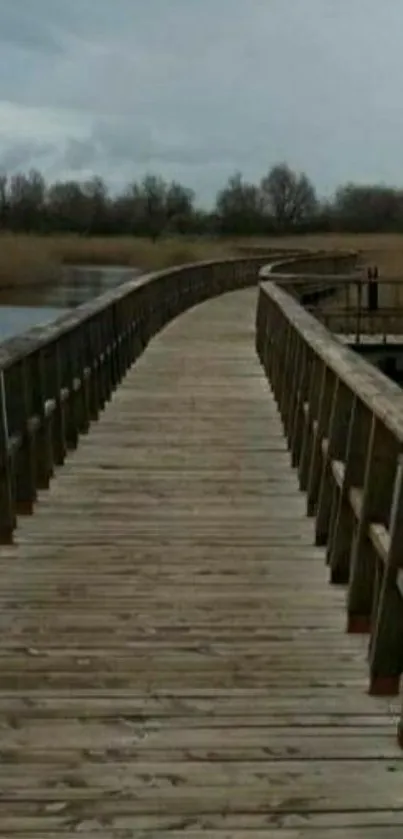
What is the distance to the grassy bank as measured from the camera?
39344mm

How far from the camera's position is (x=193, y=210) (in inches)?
3091

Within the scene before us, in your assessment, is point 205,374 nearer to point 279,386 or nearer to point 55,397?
point 279,386

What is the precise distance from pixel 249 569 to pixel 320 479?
87cm

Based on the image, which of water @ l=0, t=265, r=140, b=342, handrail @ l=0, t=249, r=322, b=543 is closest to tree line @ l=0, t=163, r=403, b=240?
water @ l=0, t=265, r=140, b=342

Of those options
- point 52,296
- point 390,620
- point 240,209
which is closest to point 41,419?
point 390,620

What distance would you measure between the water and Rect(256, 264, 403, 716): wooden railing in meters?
15.8

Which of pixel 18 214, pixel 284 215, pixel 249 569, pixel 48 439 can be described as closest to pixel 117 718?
pixel 249 569

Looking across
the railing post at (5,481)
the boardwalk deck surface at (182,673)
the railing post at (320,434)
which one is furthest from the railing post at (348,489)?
the railing post at (5,481)

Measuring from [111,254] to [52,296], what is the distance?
14495mm

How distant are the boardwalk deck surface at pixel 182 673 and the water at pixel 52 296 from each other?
16.1 m

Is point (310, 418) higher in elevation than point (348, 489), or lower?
lower

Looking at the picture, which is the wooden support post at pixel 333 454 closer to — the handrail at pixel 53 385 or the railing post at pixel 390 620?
the railing post at pixel 390 620

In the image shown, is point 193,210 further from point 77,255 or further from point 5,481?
point 5,481

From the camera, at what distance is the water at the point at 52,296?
25.6 metres
